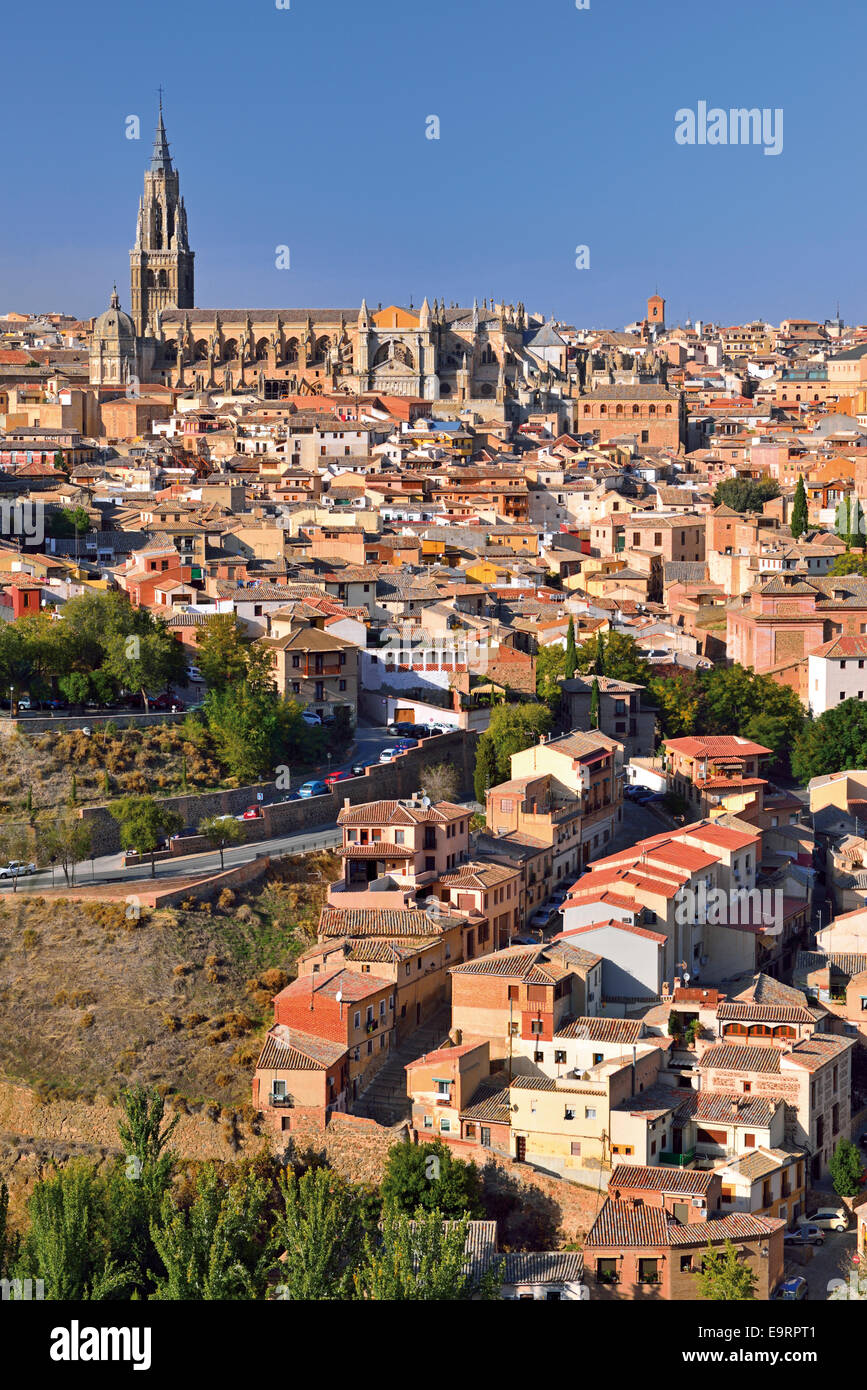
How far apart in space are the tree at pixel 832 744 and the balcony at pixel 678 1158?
10.3 m

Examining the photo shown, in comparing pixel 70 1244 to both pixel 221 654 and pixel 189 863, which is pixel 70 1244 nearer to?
pixel 189 863

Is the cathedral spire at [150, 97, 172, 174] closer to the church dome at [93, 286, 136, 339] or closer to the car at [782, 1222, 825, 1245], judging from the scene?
the church dome at [93, 286, 136, 339]

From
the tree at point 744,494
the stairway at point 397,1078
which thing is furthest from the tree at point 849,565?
the stairway at point 397,1078

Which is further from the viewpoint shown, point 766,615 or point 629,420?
point 629,420

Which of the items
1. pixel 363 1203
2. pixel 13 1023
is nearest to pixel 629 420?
pixel 13 1023

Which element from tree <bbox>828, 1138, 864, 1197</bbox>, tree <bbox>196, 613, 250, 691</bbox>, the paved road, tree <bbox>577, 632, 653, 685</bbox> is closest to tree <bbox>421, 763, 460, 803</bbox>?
the paved road

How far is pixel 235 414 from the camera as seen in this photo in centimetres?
4847

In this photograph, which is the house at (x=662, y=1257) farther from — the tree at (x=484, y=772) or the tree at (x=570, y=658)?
the tree at (x=570, y=658)

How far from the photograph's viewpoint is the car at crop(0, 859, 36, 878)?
19.0m

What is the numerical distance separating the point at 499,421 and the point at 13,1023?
3481cm

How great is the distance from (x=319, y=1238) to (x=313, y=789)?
9111 millimetres

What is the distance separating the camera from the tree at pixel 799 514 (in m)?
33.4

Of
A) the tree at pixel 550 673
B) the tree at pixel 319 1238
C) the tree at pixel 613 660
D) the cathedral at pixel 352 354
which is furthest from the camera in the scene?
the cathedral at pixel 352 354
